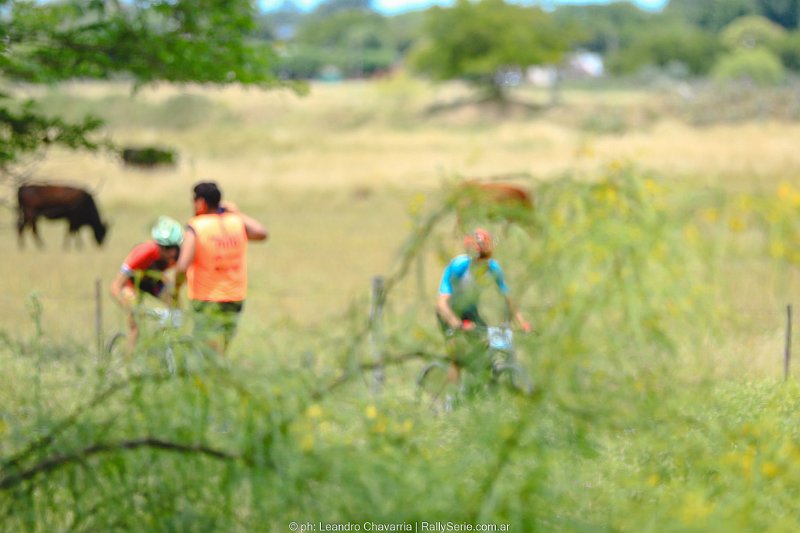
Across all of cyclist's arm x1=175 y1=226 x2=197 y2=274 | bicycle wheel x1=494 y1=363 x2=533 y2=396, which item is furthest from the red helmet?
cyclist's arm x1=175 y1=226 x2=197 y2=274

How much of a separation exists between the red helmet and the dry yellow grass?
25cm

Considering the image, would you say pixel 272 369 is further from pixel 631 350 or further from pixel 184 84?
pixel 184 84

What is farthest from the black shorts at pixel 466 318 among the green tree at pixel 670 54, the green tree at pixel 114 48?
the green tree at pixel 670 54

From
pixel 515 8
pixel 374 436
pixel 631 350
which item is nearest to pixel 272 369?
pixel 374 436

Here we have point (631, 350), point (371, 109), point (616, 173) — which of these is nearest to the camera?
point (631, 350)

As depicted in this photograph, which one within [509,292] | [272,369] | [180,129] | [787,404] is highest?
[509,292]

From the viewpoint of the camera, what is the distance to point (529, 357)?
167 inches

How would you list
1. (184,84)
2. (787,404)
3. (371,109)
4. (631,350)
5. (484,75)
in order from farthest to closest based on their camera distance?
(484,75) < (371,109) < (184,84) < (787,404) < (631,350)

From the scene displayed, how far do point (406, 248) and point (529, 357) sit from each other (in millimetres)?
606

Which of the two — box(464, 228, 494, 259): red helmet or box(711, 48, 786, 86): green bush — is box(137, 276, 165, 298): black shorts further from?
box(711, 48, 786, 86): green bush

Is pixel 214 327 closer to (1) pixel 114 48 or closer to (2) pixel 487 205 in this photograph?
(2) pixel 487 205

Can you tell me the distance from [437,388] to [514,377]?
0.38m

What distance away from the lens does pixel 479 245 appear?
4.24 metres

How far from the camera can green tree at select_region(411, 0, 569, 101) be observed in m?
84.0
